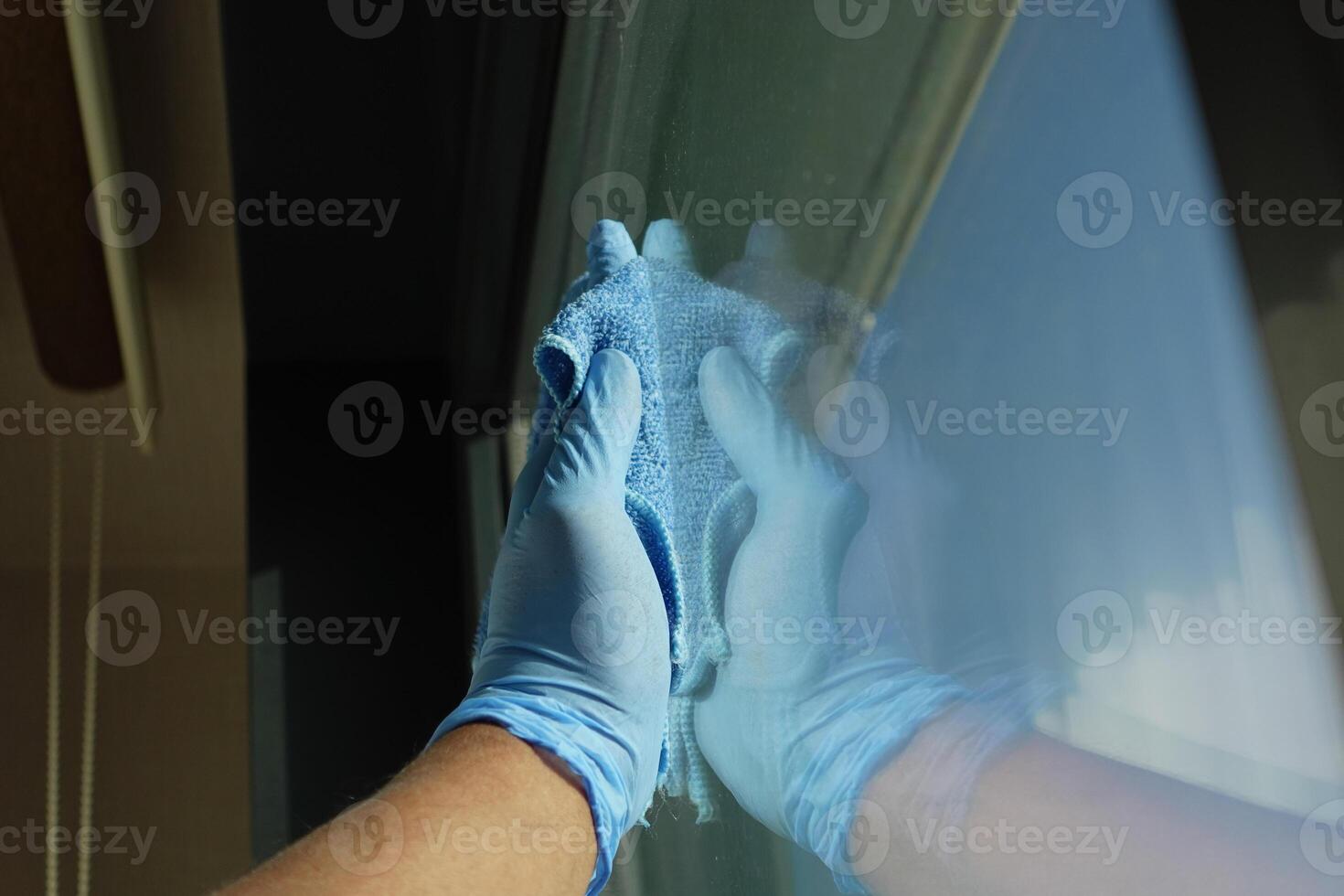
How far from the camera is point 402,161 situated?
1472 mm

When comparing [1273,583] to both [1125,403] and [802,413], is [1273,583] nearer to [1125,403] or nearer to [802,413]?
[1125,403]

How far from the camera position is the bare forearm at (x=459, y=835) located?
44cm

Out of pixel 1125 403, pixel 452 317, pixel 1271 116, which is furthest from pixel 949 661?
pixel 452 317
